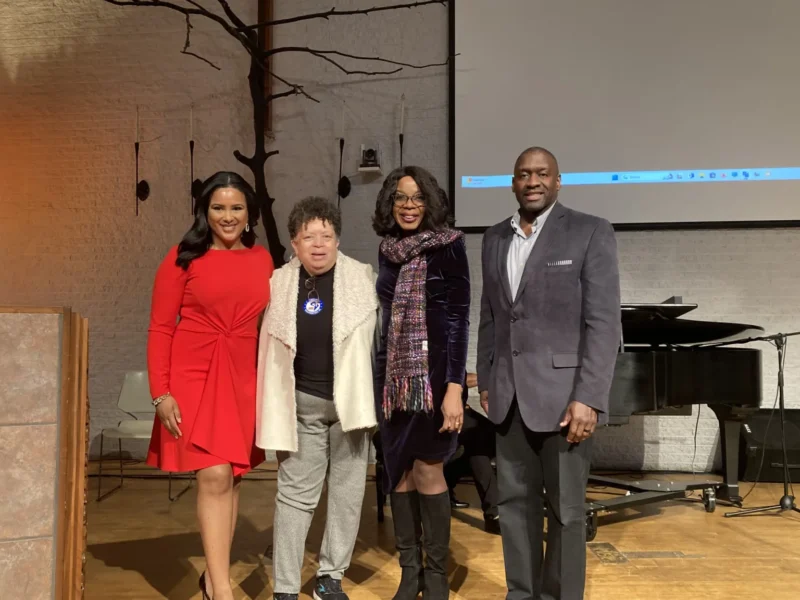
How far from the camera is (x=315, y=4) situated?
5.20 meters

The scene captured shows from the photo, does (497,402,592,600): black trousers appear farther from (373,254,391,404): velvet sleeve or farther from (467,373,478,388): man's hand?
(373,254,391,404): velvet sleeve

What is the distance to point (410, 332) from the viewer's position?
216 centimetres

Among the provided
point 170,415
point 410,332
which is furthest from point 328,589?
point 410,332

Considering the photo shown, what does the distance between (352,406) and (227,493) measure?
19.4 inches

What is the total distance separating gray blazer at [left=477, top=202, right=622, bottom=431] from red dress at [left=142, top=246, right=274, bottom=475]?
0.83 meters

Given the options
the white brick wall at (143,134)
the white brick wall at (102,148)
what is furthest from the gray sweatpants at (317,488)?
the white brick wall at (102,148)

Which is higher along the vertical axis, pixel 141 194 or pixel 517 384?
pixel 141 194

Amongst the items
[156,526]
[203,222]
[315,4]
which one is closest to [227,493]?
[203,222]

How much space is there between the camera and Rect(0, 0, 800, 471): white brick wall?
5125 mm

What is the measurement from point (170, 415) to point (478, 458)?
71.4 inches

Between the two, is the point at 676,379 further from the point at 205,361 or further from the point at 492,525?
the point at 205,361

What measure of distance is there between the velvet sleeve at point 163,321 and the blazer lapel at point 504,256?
1009 millimetres

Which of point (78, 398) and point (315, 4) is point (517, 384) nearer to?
point (78, 398)

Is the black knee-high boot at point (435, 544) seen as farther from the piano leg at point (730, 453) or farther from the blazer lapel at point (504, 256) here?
the piano leg at point (730, 453)
